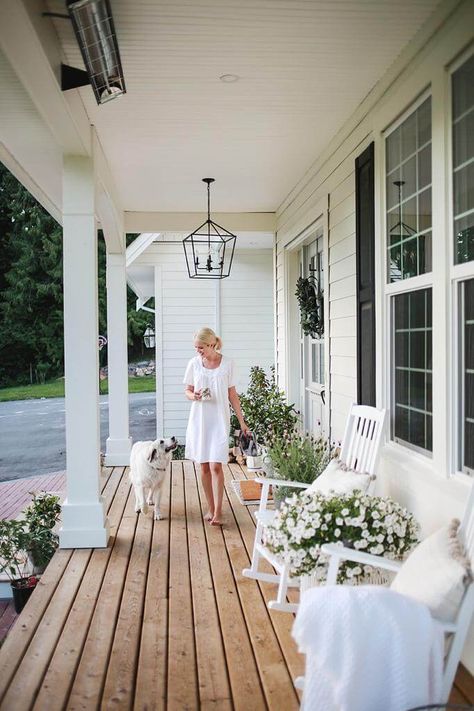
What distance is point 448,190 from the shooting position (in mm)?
2850

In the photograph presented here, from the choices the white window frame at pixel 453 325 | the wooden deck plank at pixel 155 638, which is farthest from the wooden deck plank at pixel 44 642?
the white window frame at pixel 453 325

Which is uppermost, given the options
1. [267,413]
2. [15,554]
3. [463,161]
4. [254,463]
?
[463,161]

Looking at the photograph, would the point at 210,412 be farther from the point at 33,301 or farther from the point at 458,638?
the point at 33,301

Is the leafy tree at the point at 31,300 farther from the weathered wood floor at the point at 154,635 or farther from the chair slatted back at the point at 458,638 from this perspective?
the chair slatted back at the point at 458,638

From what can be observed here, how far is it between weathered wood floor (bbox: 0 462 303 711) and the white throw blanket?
2.22ft

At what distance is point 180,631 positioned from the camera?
3029mm

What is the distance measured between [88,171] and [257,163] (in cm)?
169

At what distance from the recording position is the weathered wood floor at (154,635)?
246 cm

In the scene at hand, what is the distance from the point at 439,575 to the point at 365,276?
2448 millimetres

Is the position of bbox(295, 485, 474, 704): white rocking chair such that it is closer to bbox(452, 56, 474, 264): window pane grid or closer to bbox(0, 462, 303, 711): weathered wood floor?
bbox(0, 462, 303, 711): weathered wood floor

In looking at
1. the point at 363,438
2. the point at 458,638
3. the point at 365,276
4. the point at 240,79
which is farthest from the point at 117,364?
the point at 458,638

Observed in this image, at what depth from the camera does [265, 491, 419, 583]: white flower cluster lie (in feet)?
8.84

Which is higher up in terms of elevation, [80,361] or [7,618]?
[80,361]

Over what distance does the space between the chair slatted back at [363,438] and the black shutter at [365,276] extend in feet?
0.76
